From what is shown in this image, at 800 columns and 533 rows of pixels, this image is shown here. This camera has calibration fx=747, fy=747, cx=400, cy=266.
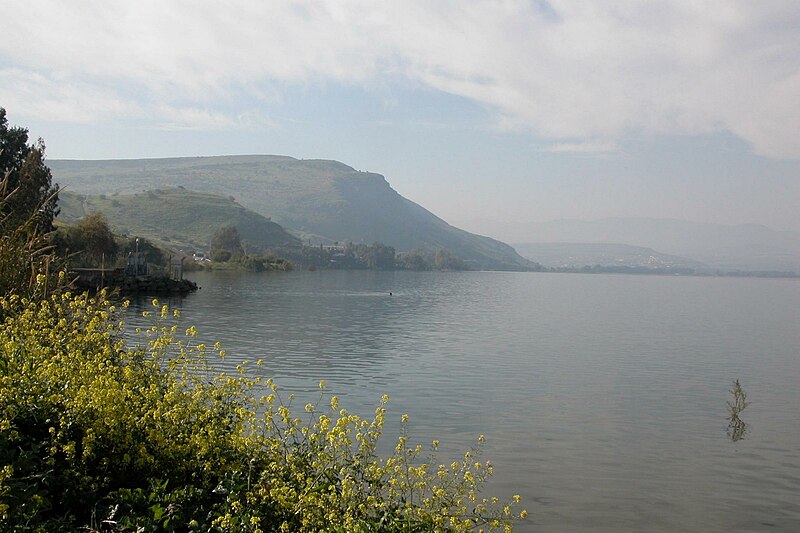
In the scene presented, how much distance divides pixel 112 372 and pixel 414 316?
5780 cm

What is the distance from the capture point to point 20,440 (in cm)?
801

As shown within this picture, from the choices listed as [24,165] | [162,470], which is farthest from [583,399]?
[24,165]

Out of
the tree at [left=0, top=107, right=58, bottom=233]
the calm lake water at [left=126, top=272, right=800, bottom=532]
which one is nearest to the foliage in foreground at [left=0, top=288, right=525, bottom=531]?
the calm lake water at [left=126, top=272, right=800, bottom=532]

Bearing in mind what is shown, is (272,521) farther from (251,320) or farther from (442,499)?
(251,320)

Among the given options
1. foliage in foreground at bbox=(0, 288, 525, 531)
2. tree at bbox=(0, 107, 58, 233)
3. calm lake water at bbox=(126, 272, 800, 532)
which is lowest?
calm lake water at bbox=(126, 272, 800, 532)

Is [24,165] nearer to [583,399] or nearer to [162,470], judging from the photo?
[583,399]

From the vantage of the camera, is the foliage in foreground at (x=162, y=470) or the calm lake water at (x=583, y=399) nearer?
the foliage in foreground at (x=162, y=470)

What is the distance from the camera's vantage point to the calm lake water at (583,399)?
16375mm

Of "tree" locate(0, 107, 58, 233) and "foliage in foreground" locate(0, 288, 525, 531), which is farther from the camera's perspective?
"tree" locate(0, 107, 58, 233)

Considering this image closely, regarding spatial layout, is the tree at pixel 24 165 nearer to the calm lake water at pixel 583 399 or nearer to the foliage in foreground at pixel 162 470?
the calm lake water at pixel 583 399

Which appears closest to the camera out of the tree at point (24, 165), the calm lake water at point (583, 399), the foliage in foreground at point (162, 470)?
the foliage in foreground at point (162, 470)

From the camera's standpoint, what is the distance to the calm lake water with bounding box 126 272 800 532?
1638 centimetres

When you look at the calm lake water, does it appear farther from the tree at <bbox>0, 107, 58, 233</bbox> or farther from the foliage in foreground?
the tree at <bbox>0, 107, 58, 233</bbox>

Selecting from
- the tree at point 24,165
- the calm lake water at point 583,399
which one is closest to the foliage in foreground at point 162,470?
the calm lake water at point 583,399
